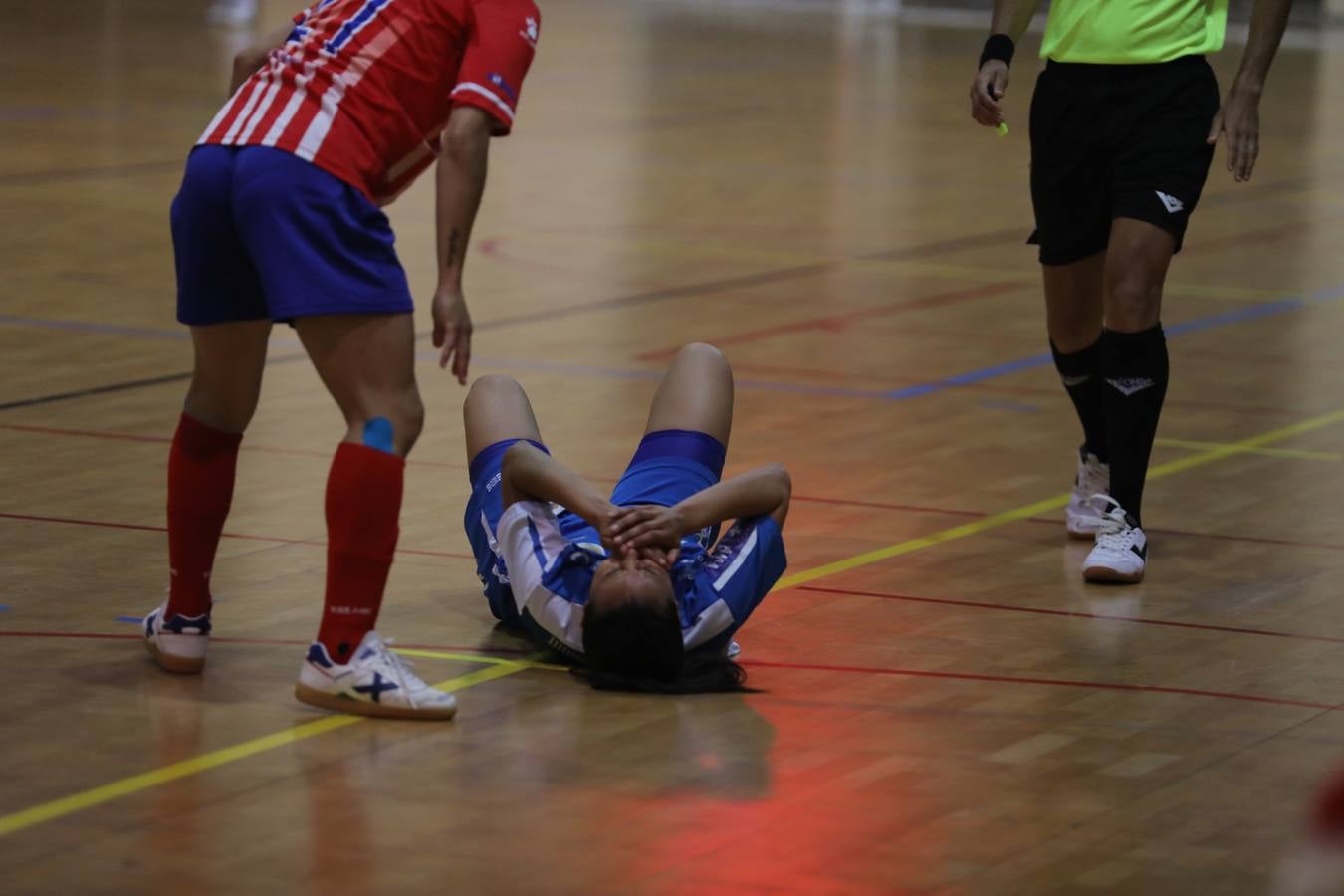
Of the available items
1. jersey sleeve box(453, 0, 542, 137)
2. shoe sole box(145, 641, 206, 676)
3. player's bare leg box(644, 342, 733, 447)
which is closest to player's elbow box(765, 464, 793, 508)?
player's bare leg box(644, 342, 733, 447)

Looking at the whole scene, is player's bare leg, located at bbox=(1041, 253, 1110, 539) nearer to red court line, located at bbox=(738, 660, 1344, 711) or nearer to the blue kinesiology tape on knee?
red court line, located at bbox=(738, 660, 1344, 711)

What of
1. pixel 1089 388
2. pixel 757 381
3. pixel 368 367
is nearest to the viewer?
pixel 368 367

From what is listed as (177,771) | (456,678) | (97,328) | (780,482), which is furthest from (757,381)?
(177,771)

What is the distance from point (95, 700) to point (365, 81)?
1197mm

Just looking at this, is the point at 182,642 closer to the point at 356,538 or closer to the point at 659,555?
the point at 356,538

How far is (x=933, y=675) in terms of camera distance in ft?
14.9

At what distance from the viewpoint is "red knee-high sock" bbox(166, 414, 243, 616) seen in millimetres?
4379

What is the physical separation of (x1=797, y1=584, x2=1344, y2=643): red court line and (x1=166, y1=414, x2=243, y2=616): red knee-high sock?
1429mm

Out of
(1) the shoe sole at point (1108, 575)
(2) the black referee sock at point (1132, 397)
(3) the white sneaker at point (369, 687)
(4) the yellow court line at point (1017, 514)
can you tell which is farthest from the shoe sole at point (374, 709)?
(2) the black referee sock at point (1132, 397)

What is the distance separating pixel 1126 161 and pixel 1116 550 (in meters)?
0.93

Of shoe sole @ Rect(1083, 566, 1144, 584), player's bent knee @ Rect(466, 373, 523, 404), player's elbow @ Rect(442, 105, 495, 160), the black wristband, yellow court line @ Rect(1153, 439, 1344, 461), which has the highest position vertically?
player's elbow @ Rect(442, 105, 495, 160)

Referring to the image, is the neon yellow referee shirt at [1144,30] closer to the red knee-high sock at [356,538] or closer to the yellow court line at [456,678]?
the yellow court line at [456,678]

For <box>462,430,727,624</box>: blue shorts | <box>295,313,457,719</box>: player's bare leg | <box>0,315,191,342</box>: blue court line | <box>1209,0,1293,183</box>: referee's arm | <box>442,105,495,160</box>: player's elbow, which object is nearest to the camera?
<box>442,105,495,160</box>: player's elbow

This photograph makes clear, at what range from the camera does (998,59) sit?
591 cm
